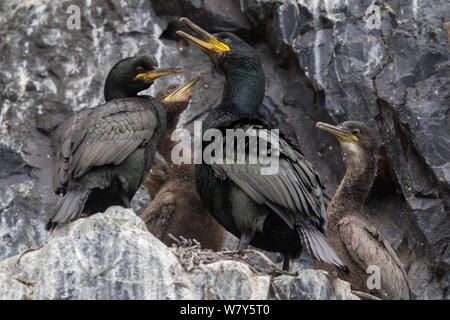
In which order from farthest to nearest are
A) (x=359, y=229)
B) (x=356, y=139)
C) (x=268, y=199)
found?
(x=356, y=139)
(x=359, y=229)
(x=268, y=199)

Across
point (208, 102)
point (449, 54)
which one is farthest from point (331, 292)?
point (208, 102)

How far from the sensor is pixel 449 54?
30.8 ft

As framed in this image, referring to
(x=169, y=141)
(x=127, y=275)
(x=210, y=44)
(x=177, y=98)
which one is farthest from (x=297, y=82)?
(x=127, y=275)

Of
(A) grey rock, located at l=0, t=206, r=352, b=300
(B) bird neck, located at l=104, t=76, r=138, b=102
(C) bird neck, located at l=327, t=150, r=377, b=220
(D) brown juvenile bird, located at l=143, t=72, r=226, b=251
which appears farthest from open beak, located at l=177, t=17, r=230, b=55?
(A) grey rock, located at l=0, t=206, r=352, b=300

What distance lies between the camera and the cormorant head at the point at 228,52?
810 cm

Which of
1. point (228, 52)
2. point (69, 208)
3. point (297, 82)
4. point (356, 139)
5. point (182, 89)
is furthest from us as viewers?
point (297, 82)

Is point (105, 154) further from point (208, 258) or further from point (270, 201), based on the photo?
point (270, 201)

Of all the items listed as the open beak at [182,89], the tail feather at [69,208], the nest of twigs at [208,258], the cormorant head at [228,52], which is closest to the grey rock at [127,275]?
the nest of twigs at [208,258]

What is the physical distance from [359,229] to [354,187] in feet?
1.88

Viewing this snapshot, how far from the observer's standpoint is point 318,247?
6930mm

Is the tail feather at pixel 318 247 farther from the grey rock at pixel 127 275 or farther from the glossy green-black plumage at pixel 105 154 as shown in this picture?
the glossy green-black plumage at pixel 105 154

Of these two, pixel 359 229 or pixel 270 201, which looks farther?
pixel 359 229

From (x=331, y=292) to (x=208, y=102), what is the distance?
4404 millimetres
